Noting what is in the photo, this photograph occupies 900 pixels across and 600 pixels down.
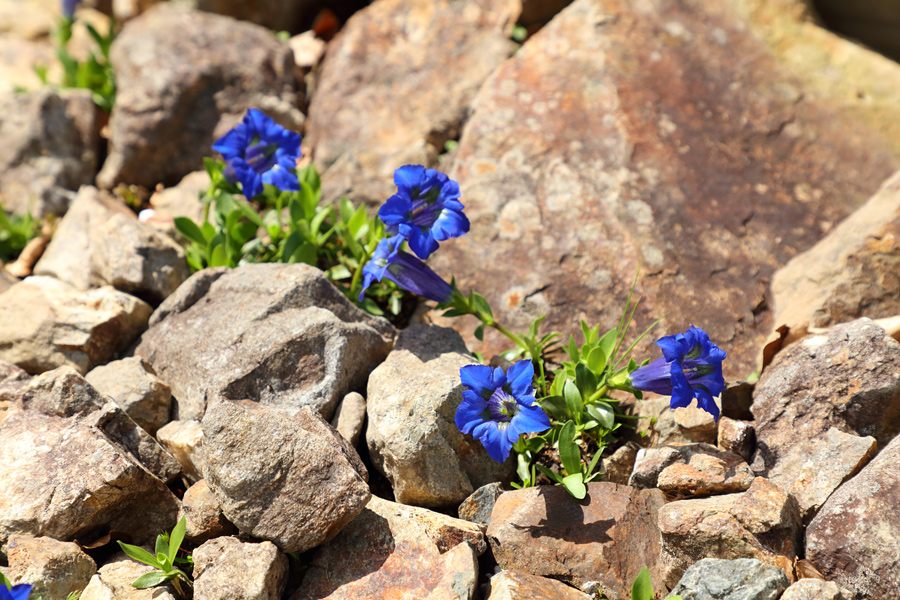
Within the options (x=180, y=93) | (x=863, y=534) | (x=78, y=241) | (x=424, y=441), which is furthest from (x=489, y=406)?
(x=180, y=93)

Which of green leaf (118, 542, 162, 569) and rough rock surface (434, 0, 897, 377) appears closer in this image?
green leaf (118, 542, 162, 569)

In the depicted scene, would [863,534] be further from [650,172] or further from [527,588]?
[650,172]

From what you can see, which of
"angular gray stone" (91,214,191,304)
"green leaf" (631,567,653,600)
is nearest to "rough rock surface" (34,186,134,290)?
"angular gray stone" (91,214,191,304)

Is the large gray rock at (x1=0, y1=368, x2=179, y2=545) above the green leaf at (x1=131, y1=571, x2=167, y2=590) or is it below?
above

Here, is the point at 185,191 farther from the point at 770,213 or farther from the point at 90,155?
the point at 770,213

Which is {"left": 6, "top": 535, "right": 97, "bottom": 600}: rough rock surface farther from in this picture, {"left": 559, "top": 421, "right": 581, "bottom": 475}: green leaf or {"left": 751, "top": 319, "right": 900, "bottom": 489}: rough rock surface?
{"left": 751, "top": 319, "right": 900, "bottom": 489}: rough rock surface

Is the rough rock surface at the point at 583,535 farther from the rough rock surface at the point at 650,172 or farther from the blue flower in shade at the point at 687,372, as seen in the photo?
the rough rock surface at the point at 650,172
